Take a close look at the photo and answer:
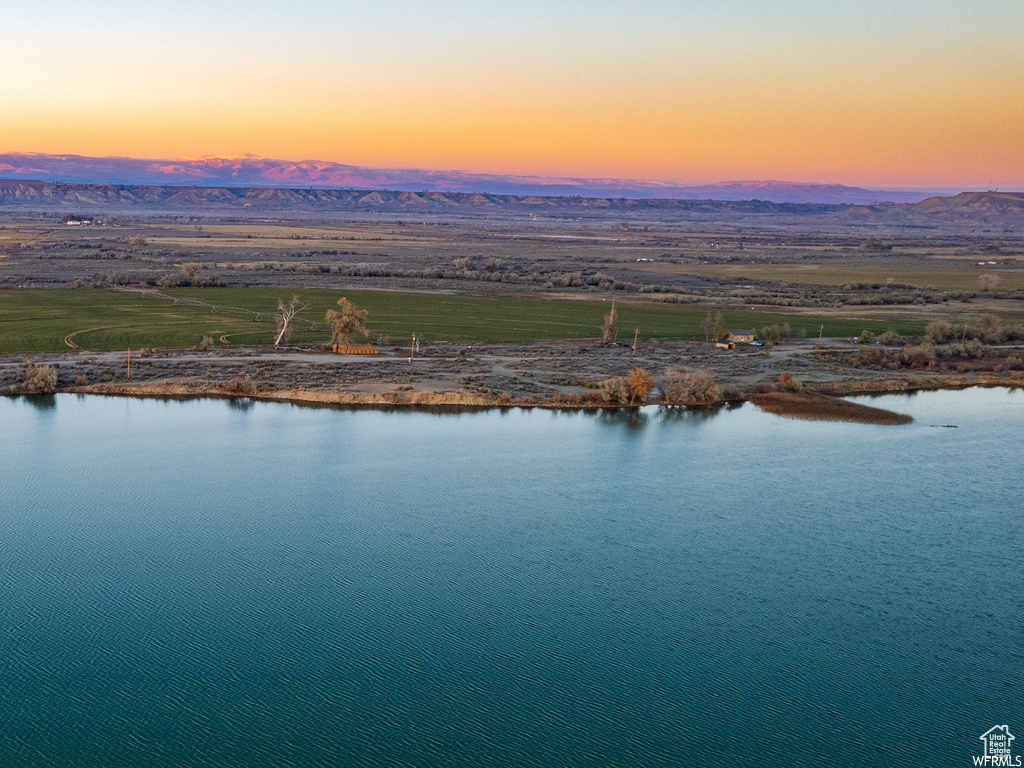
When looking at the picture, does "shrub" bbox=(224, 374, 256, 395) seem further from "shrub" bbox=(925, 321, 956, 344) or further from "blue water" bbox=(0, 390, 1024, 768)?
"shrub" bbox=(925, 321, 956, 344)

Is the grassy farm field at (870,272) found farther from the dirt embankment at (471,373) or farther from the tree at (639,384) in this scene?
the tree at (639,384)

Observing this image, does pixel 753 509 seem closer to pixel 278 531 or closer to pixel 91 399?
pixel 278 531

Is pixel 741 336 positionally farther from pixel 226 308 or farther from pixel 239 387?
pixel 226 308

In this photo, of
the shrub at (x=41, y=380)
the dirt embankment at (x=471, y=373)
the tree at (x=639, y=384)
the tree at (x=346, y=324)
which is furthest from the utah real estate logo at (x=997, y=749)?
the tree at (x=346, y=324)

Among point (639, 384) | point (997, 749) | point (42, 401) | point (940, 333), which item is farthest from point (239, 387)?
point (940, 333)

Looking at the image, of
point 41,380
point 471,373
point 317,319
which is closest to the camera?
point 41,380

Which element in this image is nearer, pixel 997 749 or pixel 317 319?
pixel 997 749
